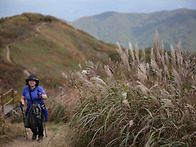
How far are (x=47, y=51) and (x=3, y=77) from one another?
786 inches

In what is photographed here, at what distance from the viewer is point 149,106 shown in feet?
8.41

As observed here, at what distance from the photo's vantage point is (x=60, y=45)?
4625cm

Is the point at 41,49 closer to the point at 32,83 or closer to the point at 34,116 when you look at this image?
the point at 32,83

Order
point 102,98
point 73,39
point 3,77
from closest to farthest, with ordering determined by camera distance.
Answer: point 102,98, point 3,77, point 73,39

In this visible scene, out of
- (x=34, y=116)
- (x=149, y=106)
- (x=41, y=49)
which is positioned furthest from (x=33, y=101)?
(x=41, y=49)

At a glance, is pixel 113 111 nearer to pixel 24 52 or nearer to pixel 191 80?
pixel 191 80

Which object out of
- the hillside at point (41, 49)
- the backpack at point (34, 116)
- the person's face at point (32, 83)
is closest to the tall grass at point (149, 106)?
the backpack at point (34, 116)

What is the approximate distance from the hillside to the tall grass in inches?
762

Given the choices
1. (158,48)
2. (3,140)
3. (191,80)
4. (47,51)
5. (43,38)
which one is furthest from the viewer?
(43,38)

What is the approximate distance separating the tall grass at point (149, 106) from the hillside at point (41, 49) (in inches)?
762

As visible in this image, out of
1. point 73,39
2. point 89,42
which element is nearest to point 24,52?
point 73,39

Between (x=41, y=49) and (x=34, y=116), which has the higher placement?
(x=41, y=49)

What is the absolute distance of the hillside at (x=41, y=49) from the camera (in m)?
26.3

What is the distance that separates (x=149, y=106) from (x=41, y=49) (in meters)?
39.9
